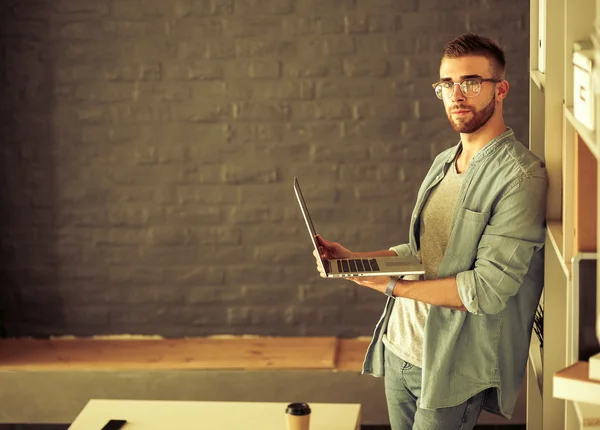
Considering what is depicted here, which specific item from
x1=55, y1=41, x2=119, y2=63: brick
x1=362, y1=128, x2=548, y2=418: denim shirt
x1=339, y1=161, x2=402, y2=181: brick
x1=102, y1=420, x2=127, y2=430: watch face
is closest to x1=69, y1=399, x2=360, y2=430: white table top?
x1=102, y1=420, x2=127, y2=430: watch face

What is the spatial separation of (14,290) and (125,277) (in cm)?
53

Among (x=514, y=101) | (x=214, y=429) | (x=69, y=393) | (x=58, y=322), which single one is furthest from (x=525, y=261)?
(x=58, y=322)

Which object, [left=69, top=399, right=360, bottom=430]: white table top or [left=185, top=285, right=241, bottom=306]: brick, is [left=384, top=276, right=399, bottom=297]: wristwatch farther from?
[left=185, top=285, right=241, bottom=306]: brick

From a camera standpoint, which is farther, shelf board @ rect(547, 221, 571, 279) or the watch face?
the watch face

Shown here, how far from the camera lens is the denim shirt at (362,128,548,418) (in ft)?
7.77

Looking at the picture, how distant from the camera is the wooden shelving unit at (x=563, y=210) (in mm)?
1831

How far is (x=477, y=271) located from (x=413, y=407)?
1.65 feet

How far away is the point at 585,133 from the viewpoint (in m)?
1.72

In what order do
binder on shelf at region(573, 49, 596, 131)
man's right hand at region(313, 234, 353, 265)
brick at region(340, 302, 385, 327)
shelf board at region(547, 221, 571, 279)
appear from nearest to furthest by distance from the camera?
binder on shelf at region(573, 49, 596, 131) < shelf board at region(547, 221, 571, 279) < man's right hand at region(313, 234, 353, 265) < brick at region(340, 302, 385, 327)

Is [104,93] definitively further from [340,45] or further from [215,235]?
[340,45]

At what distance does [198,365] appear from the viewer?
13.9 feet

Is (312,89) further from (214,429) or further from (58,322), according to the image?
(214,429)

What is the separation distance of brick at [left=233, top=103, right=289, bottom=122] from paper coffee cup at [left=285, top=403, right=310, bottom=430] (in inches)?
84.8

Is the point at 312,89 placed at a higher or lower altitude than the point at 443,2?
lower
